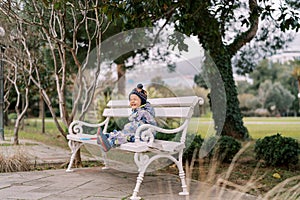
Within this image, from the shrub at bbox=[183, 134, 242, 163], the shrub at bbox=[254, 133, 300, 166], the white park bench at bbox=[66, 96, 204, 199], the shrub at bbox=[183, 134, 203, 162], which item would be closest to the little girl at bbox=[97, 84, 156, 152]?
the white park bench at bbox=[66, 96, 204, 199]

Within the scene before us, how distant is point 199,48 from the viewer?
782cm

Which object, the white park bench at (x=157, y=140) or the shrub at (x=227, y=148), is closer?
the white park bench at (x=157, y=140)

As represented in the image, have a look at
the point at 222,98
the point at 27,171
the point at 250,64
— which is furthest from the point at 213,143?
the point at 250,64

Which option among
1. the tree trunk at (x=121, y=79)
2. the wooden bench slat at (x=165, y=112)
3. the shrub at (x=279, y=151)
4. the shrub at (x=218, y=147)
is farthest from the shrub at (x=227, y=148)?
the tree trunk at (x=121, y=79)

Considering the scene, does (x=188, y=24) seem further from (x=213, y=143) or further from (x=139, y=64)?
(x=139, y=64)

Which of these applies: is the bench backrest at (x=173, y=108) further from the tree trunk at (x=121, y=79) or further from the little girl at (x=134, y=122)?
the tree trunk at (x=121, y=79)

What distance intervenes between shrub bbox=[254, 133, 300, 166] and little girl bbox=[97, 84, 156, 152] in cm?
195

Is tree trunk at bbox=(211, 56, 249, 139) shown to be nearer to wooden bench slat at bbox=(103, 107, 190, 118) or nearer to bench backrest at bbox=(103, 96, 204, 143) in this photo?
bench backrest at bbox=(103, 96, 204, 143)

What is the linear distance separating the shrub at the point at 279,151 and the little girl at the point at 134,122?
76.8 inches

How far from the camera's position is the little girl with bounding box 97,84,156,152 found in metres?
4.03

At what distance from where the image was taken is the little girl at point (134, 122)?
4.03 metres

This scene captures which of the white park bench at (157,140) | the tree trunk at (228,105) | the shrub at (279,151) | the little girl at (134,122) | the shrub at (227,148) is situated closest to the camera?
the white park bench at (157,140)

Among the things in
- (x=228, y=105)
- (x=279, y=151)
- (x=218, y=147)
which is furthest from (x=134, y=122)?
(x=228, y=105)

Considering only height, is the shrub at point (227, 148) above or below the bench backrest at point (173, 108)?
below
